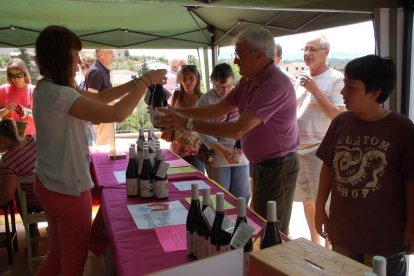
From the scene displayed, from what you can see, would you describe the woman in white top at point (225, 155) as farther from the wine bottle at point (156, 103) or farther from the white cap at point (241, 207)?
the white cap at point (241, 207)

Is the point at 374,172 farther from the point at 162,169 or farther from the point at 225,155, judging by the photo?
the point at 225,155

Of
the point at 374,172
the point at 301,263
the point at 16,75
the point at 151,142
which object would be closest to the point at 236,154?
the point at 151,142

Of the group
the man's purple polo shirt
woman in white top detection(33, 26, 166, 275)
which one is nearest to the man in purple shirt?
the man's purple polo shirt

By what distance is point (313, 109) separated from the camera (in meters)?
2.61

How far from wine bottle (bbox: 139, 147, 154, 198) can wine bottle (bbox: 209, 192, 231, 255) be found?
0.75 m

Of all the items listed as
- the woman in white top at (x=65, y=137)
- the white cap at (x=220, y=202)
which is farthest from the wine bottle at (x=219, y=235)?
the woman in white top at (x=65, y=137)

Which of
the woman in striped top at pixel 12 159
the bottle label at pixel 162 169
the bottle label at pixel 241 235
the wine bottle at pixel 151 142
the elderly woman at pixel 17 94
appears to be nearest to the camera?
the bottle label at pixel 241 235

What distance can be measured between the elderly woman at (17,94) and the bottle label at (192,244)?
308cm

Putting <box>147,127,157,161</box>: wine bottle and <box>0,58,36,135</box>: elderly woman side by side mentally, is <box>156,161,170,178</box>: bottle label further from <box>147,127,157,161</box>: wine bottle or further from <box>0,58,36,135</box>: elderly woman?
<box>0,58,36,135</box>: elderly woman

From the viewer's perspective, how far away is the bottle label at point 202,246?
3.49ft

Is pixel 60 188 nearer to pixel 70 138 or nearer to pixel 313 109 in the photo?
pixel 70 138

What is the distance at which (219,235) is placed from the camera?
1006 millimetres

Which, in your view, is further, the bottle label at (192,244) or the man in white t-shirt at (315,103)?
the man in white t-shirt at (315,103)

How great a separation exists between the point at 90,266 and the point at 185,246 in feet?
5.59
